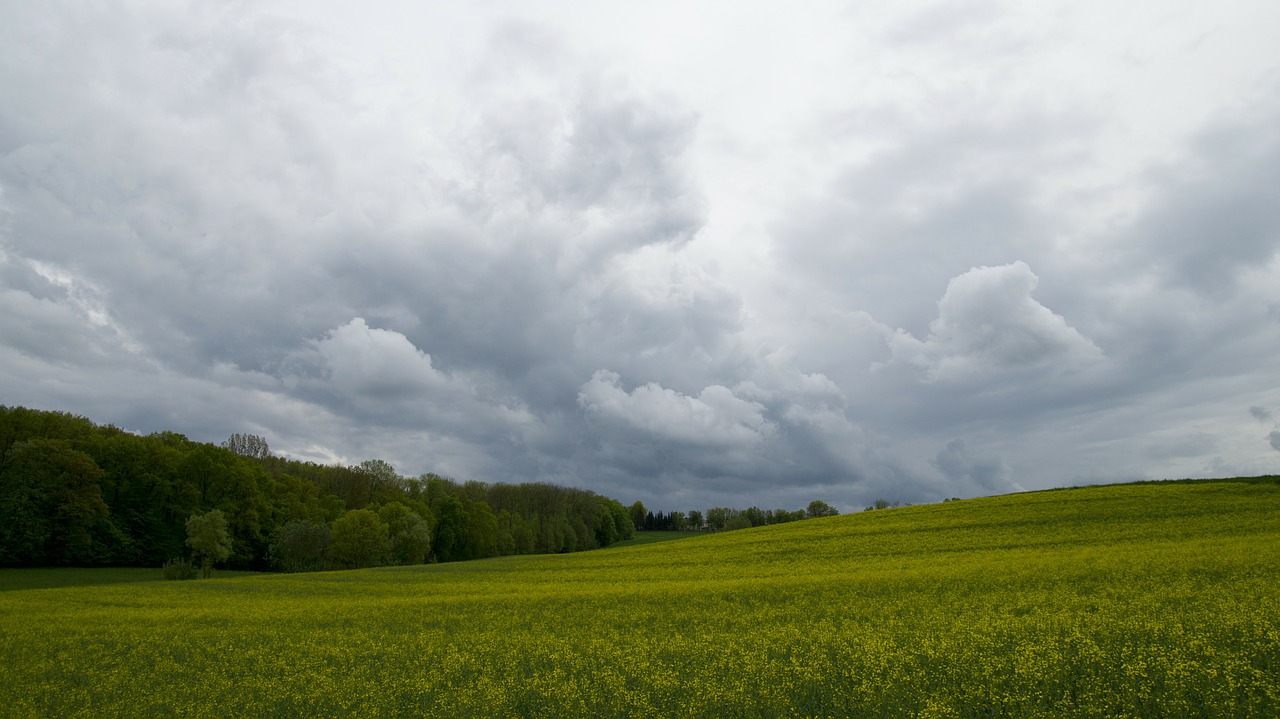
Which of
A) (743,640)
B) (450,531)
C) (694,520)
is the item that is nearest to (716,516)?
(694,520)

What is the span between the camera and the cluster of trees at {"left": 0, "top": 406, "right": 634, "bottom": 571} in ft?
207

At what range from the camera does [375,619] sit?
92.3 feet

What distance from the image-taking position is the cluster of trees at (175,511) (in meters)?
63.0

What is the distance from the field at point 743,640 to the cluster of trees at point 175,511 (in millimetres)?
28738

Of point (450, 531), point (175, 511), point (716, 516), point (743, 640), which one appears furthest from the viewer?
point (716, 516)

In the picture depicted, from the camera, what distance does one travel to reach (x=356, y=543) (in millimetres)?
72375

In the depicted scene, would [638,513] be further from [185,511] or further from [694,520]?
[185,511]

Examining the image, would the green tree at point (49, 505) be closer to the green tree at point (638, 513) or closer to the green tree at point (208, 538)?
the green tree at point (208, 538)

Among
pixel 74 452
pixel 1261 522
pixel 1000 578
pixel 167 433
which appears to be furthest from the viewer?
pixel 167 433

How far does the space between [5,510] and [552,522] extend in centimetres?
7448

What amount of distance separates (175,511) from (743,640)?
259 ft

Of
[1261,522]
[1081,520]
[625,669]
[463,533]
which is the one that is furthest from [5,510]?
[1261,522]

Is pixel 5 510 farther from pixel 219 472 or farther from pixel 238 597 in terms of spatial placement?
pixel 238 597

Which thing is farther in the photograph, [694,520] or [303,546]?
[694,520]
